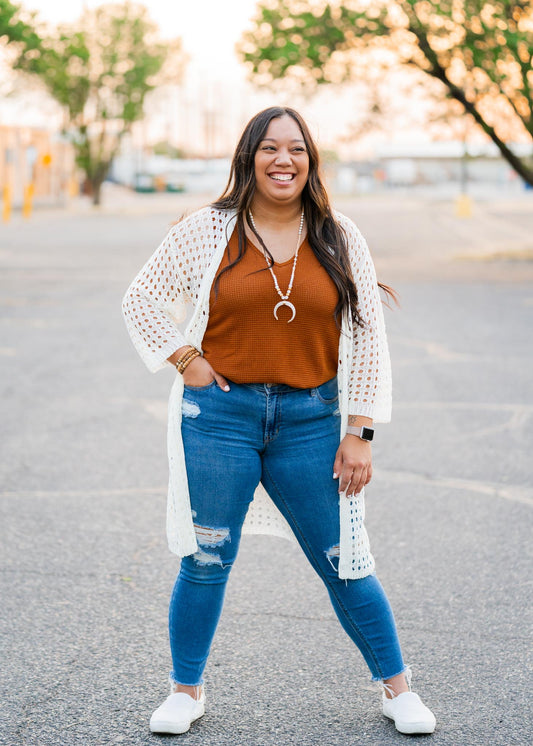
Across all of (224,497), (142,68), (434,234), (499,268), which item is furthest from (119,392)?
(142,68)

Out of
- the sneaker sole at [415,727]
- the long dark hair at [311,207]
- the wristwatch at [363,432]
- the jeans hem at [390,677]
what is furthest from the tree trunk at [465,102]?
the sneaker sole at [415,727]

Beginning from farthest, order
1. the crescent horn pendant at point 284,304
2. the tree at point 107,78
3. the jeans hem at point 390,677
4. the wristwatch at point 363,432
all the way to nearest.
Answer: the tree at point 107,78, the jeans hem at point 390,677, the wristwatch at point 363,432, the crescent horn pendant at point 284,304

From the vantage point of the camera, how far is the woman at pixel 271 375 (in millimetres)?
2936

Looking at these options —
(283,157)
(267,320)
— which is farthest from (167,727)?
(283,157)

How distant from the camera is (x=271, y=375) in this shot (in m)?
2.93

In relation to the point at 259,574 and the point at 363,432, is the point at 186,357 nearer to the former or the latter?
the point at 363,432

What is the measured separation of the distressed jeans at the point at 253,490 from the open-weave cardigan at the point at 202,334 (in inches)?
1.5

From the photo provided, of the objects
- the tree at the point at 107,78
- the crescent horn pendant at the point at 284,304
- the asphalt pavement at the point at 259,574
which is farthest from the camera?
the tree at the point at 107,78

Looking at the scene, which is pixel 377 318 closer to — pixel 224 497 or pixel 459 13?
pixel 224 497

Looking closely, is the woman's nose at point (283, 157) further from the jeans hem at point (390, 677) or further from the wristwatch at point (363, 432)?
the jeans hem at point (390, 677)

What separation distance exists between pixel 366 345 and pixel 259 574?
1.76 meters

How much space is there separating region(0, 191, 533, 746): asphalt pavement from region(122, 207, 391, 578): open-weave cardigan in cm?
61

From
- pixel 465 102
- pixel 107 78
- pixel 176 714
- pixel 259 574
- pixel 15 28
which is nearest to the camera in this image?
pixel 176 714

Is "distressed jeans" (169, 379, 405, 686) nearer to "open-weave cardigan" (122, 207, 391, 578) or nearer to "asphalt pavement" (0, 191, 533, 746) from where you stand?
"open-weave cardigan" (122, 207, 391, 578)
